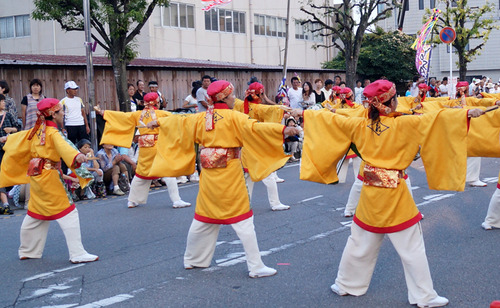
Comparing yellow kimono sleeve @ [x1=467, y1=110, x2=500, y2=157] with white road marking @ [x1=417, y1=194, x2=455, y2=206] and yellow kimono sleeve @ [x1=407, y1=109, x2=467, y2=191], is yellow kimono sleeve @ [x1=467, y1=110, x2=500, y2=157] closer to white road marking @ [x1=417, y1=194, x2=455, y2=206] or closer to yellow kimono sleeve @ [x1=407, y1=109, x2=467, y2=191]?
yellow kimono sleeve @ [x1=407, y1=109, x2=467, y2=191]

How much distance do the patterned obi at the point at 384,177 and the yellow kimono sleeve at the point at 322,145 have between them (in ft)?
1.25

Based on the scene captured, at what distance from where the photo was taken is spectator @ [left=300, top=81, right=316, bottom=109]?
613 inches

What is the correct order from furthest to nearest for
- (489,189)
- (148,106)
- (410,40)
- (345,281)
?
(410,40) < (489,189) < (148,106) < (345,281)

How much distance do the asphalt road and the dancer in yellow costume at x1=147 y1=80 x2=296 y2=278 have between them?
0.28 metres

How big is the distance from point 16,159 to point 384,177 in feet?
14.2

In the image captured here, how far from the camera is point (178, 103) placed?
18812 millimetres

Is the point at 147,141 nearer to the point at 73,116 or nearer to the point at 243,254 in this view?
the point at 73,116

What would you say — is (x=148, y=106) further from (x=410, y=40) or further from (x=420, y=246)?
(x=410, y=40)

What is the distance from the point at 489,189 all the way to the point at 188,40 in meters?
21.6

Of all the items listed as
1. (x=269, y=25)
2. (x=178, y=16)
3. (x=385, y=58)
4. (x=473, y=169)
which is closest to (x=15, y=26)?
(x=178, y=16)

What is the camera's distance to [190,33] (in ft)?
99.1

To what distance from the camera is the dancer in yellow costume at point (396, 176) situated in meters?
4.89

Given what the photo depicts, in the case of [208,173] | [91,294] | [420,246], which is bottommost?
[91,294]

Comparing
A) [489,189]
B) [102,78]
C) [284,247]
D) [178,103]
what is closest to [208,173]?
[284,247]
